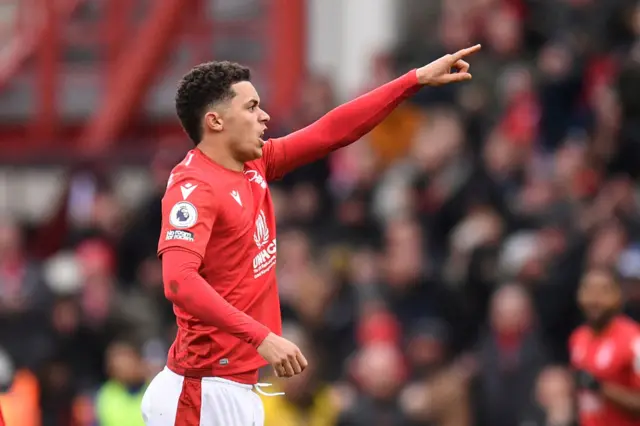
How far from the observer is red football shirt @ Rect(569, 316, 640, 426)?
830 centimetres

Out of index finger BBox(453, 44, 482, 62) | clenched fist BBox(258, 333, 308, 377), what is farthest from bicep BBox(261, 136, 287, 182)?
clenched fist BBox(258, 333, 308, 377)

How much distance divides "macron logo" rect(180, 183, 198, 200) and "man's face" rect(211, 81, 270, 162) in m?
0.28

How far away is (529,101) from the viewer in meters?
12.1

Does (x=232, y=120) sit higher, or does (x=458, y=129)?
(x=232, y=120)

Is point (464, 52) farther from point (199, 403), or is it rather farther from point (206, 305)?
point (199, 403)

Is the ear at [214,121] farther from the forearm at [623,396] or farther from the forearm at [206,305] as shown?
the forearm at [623,396]

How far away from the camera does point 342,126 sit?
6.37m

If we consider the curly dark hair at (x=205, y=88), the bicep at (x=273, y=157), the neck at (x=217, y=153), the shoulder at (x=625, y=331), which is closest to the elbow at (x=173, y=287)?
the neck at (x=217, y=153)

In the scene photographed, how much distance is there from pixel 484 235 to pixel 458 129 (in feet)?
3.87

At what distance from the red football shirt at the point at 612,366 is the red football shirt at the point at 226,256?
282 cm

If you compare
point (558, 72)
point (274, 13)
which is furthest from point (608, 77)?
point (274, 13)

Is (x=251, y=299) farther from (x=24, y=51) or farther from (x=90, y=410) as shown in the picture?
(x=24, y=51)

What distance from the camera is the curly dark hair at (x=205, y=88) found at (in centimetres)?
600

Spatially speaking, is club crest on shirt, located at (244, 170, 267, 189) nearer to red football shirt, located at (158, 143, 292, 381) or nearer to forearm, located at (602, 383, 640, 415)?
red football shirt, located at (158, 143, 292, 381)
